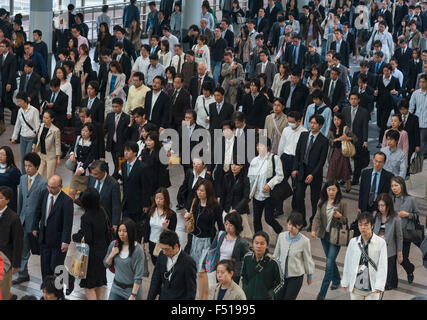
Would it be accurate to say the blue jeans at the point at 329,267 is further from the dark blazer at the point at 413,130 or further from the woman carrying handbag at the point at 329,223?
the dark blazer at the point at 413,130

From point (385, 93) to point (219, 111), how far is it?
193 inches

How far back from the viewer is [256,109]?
55.4 feet

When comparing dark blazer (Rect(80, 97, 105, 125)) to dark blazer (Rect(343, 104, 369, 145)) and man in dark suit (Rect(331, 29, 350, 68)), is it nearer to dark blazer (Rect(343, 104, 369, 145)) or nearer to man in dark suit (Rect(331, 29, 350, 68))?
dark blazer (Rect(343, 104, 369, 145))

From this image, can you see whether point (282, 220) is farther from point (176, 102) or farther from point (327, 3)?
point (327, 3)

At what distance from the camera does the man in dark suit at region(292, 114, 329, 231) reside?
13.9m

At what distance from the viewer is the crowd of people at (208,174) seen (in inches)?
396

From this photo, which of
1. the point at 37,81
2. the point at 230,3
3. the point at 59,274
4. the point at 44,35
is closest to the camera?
the point at 59,274

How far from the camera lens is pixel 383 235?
11.4m

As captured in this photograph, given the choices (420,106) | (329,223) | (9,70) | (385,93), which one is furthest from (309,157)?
(9,70)

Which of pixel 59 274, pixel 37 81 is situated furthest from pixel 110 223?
pixel 37 81

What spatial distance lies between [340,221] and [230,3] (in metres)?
21.1

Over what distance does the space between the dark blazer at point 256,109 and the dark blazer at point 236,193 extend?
4.48 meters

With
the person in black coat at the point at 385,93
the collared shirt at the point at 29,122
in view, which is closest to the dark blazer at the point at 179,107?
the collared shirt at the point at 29,122

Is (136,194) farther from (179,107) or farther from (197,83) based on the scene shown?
(197,83)
